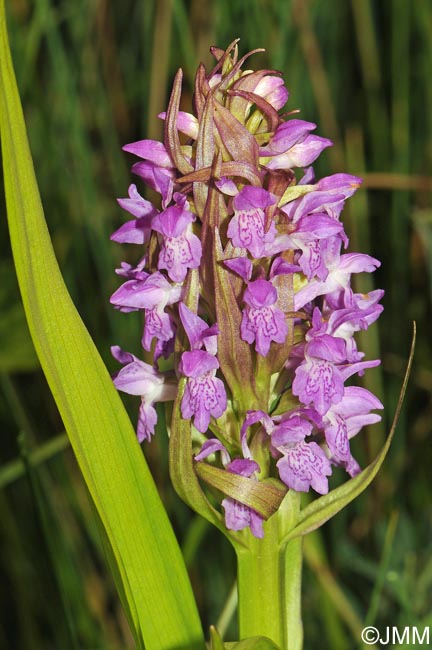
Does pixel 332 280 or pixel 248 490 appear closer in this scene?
pixel 248 490

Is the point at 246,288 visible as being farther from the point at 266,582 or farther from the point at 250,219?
the point at 266,582

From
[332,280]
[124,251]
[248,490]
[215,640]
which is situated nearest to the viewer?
[215,640]

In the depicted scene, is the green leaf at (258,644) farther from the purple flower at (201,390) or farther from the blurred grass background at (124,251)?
the blurred grass background at (124,251)

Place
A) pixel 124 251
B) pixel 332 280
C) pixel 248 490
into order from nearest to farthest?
pixel 248 490 → pixel 332 280 → pixel 124 251

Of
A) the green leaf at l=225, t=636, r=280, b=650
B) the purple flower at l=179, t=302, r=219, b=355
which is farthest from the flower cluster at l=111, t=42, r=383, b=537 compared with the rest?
the green leaf at l=225, t=636, r=280, b=650

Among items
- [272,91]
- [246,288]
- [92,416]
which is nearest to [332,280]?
[246,288]

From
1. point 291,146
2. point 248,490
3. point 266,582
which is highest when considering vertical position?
point 291,146
